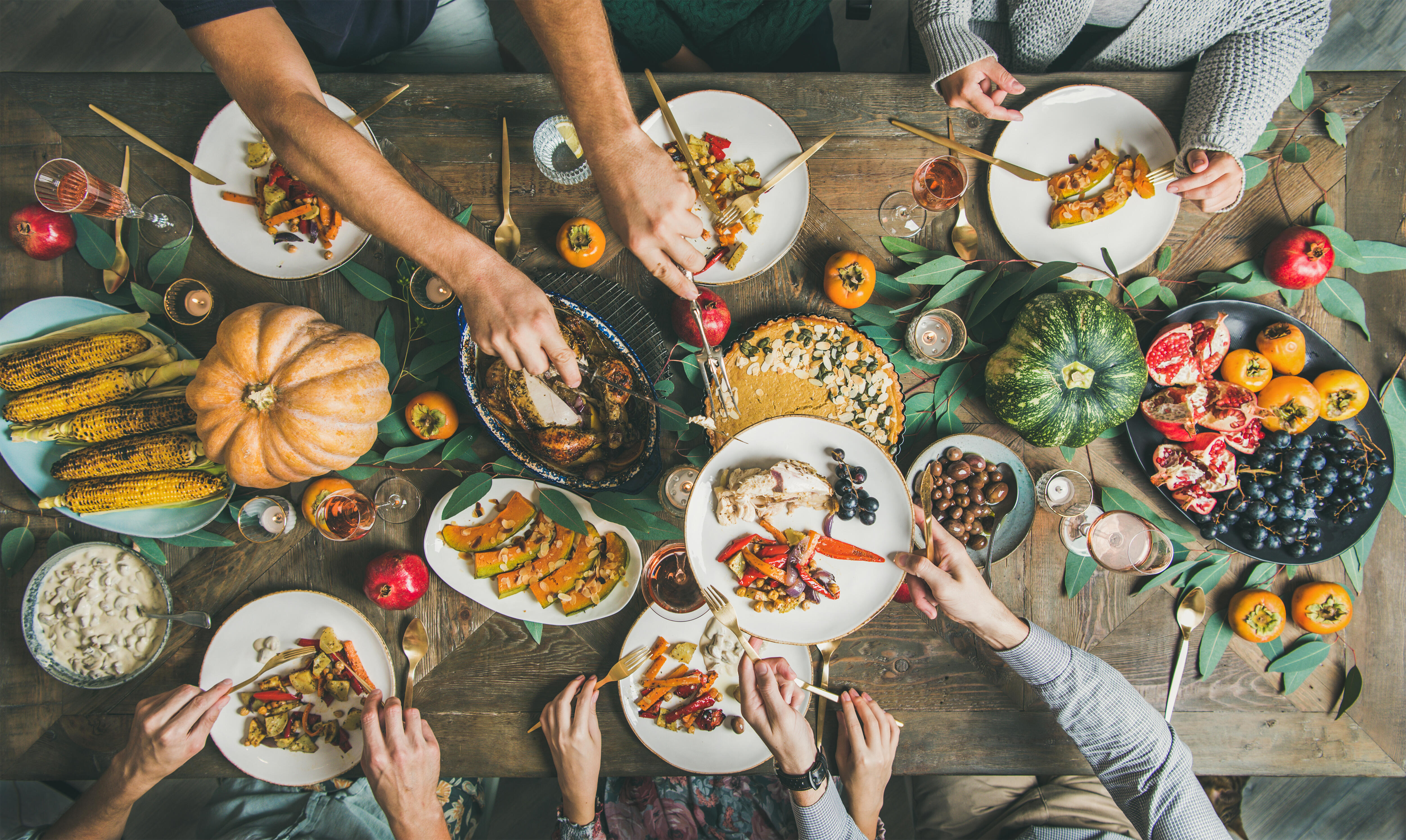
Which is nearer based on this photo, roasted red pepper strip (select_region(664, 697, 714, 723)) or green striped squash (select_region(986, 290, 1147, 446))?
green striped squash (select_region(986, 290, 1147, 446))

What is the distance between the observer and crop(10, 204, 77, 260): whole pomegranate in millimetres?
1713

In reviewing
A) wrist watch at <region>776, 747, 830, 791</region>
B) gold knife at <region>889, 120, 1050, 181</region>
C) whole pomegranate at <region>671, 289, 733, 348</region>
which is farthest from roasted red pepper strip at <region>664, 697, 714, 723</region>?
gold knife at <region>889, 120, 1050, 181</region>

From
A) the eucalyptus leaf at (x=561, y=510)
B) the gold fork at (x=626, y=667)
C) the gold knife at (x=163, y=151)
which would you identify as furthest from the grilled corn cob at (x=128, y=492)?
the gold fork at (x=626, y=667)

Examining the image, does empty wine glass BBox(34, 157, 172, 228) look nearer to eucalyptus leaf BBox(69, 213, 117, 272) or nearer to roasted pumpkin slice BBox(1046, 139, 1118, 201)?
eucalyptus leaf BBox(69, 213, 117, 272)

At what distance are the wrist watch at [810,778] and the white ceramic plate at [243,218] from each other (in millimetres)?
1806

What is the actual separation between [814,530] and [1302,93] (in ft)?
5.93

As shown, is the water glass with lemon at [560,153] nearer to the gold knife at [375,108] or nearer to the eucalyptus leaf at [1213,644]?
the gold knife at [375,108]

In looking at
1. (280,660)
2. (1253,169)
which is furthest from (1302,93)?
(280,660)

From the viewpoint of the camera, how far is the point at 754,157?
5.63ft

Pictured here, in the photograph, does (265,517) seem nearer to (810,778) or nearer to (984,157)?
(810,778)

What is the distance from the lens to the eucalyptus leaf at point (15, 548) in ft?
5.72

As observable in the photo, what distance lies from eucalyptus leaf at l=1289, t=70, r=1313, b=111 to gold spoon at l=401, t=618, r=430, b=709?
279cm

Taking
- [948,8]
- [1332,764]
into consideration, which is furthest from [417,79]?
[1332,764]

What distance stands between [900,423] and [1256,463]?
990 millimetres
